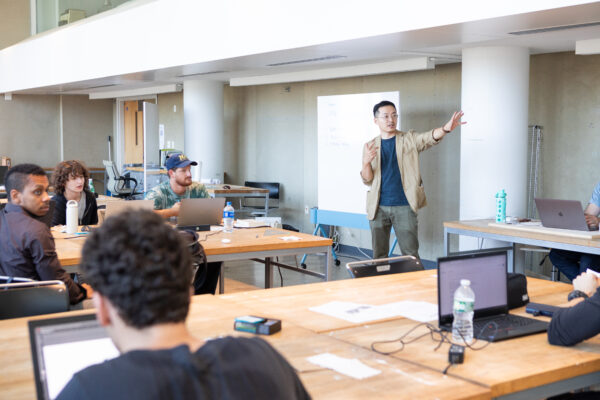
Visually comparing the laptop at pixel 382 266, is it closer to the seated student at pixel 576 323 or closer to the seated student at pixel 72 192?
the seated student at pixel 576 323

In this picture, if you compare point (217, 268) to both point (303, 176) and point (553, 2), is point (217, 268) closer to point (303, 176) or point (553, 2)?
point (553, 2)

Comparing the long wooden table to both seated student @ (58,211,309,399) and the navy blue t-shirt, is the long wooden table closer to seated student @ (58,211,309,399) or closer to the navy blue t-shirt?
the navy blue t-shirt

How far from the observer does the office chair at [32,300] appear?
2.72 metres

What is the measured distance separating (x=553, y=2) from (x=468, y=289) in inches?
89.8

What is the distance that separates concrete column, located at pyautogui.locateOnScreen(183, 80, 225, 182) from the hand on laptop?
7.79 m

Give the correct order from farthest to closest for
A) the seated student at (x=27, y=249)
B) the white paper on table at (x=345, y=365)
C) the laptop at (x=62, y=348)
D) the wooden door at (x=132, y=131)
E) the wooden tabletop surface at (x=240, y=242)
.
Answer: the wooden door at (x=132, y=131) < the wooden tabletop surface at (x=240, y=242) < the seated student at (x=27, y=249) < the white paper on table at (x=345, y=365) < the laptop at (x=62, y=348)

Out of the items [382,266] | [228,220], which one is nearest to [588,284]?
[382,266]

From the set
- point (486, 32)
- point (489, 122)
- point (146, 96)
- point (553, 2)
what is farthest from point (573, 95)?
point (146, 96)

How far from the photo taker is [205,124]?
10.2 m

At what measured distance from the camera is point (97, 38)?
9.62 m

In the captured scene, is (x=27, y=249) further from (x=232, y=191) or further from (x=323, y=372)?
(x=232, y=191)

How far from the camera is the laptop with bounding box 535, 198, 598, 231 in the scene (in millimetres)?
4699

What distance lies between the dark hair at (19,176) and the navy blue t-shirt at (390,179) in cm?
318

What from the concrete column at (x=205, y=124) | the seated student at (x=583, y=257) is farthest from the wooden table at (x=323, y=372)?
the concrete column at (x=205, y=124)
